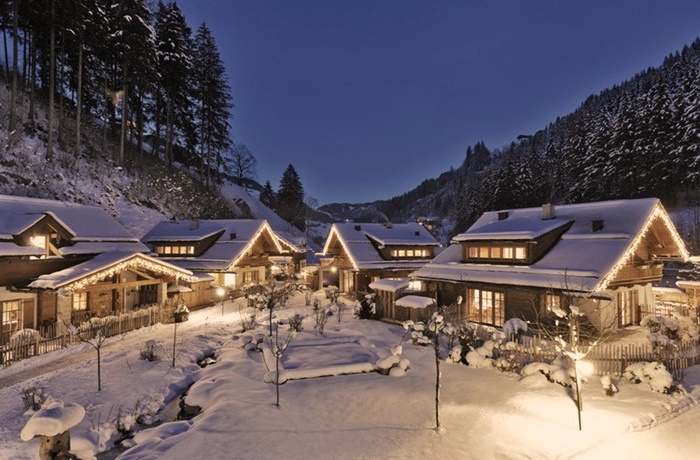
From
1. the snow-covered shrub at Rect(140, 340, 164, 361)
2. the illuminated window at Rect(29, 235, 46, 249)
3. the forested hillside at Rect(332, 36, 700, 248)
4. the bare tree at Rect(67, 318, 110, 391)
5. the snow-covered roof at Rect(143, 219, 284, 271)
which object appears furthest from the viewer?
the forested hillside at Rect(332, 36, 700, 248)

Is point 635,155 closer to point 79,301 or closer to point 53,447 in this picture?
point 79,301

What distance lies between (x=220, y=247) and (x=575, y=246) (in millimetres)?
27979

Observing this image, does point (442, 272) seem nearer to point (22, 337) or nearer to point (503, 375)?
point (503, 375)

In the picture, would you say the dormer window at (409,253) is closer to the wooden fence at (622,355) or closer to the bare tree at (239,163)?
the wooden fence at (622,355)

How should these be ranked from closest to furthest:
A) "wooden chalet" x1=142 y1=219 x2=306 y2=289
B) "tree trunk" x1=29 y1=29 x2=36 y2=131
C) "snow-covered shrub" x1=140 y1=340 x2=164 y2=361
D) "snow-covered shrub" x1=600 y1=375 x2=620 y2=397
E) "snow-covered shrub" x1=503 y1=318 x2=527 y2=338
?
"snow-covered shrub" x1=600 y1=375 x2=620 y2=397
"snow-covered shrub" x1=140 y1=340 x2=164 y2=361
"snow-covered shrub" x1=503 y1=318 x2=527 y2=338
"wooden chalet" x1=142 y1=219 x2=306 y2=289
"tree trunk" x1=29 y1=29 x2=36 y2=131

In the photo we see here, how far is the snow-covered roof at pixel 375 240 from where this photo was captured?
110 feet

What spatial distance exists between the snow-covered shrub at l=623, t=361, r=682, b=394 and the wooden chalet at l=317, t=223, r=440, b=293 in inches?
852

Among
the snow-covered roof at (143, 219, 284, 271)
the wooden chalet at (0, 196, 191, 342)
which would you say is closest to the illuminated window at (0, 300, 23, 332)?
the wooden chalet at (0, 196, 191, 342)

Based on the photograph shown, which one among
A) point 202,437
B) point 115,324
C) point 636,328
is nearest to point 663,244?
point 636,328

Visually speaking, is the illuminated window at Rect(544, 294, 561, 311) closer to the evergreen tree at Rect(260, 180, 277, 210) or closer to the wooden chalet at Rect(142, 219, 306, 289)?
the wooden chalet at Rect(142, 219, 306, 289)

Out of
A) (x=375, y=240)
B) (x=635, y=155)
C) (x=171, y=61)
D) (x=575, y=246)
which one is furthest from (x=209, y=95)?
(x=635, y=155)

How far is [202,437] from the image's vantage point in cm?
894

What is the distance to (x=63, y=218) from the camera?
23.7 metres

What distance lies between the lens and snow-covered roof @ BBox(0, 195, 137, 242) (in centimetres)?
2008
